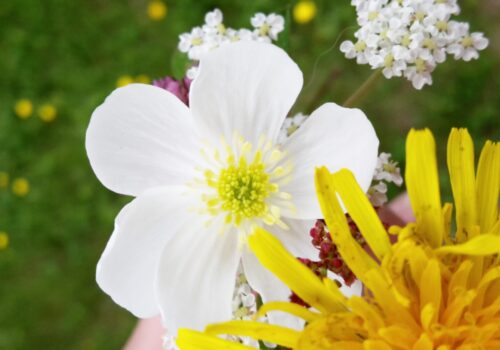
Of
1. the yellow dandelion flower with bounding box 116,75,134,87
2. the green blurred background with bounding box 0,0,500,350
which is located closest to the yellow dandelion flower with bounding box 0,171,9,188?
the green blurred background with bounding box 0,0,500,350

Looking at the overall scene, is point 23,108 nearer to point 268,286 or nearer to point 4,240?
point 4,240

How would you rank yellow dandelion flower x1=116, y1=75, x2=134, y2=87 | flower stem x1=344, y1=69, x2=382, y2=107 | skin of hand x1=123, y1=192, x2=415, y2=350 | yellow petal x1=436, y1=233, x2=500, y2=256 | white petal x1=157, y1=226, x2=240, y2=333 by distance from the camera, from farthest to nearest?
yellow dandelion flower x1=116, y1=75, x2=134, y2=87 → skin of hand x1=123, y1=192, x2=415, y2=350 → flower stem x1=344, y1=69, x2=382, y2=107 → white petal x1=157, y1=226, x2=240, y2=333 → yellow petal x1=436, y1=233, x2=500, y2=256

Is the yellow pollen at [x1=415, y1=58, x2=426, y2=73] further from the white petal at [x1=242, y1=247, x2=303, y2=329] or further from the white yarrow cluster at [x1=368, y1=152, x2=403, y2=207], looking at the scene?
the white petal at [x1=242, y1=247, x2=303, y2=329]

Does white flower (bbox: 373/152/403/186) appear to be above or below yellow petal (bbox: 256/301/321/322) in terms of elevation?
above

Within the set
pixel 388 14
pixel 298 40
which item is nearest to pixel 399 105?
pixel 298 40

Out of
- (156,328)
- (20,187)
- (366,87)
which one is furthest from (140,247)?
(20,187)
